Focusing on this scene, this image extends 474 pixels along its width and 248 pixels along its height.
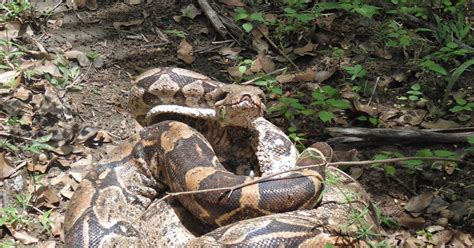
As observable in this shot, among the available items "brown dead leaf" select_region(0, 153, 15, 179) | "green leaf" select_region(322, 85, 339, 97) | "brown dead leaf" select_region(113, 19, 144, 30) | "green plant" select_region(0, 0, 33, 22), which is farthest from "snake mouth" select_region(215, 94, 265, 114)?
"green plant" select_region(0, 0, 33, 22)

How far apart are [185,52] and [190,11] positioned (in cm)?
84

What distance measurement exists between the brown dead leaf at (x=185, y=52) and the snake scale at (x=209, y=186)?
1776mm

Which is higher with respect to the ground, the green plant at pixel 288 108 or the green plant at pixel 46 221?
the green plant at pixel 288 108

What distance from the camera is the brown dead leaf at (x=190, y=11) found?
7938 mm

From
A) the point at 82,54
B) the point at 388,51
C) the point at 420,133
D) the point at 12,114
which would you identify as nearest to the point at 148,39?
the point at 82,54

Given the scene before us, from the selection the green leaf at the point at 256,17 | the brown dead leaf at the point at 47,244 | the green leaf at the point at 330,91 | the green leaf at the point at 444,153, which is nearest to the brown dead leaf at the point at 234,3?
the green leaf at the point at 256,17

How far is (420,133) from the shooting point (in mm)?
5801

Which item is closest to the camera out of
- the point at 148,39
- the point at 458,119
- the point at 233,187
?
Answer: the point at 233,187

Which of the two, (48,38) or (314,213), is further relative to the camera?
(48,38)

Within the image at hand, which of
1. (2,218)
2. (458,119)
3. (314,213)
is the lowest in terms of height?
(2,218)

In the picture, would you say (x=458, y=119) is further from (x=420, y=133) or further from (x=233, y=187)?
(x=233, y=187)

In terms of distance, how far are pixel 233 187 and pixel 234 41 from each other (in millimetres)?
3769

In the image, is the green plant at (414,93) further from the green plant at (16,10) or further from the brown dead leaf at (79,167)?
the green plant at (16,10)

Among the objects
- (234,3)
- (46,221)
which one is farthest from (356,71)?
(46,221)
